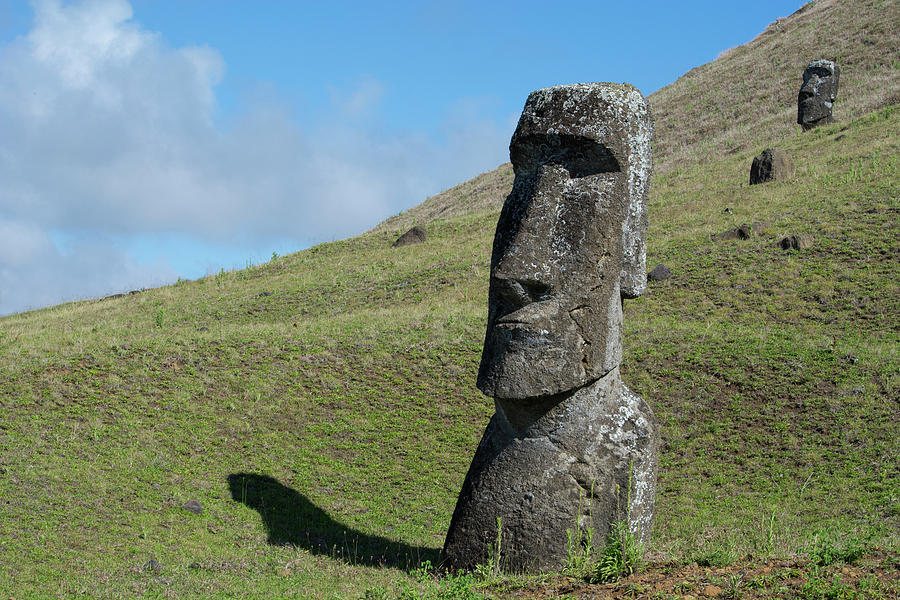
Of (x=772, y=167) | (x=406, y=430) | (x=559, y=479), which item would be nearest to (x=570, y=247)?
(x=559, y=479)

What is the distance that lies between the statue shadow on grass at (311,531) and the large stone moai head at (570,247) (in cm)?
257

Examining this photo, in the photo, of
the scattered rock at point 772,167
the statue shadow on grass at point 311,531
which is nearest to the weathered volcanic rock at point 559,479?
the statue shadow on grass at point 311,531

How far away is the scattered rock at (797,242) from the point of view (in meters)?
22.9

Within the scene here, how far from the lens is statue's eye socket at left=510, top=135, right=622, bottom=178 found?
895cm

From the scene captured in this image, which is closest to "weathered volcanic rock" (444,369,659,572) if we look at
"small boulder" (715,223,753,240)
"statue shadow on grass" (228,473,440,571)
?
"statue shadow on grass" (228,473,440,571)

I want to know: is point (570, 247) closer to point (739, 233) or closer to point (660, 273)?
point (660, 273)

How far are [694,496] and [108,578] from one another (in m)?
7.85

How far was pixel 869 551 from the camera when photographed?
264 inches

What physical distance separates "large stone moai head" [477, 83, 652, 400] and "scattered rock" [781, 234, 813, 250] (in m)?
15.2

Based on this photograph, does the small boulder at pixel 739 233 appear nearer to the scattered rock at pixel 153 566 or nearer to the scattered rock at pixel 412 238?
the scattered rock at pixel 412 238

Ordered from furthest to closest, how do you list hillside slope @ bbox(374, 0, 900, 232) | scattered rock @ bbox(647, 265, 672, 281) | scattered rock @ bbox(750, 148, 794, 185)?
hillside slope @ bbox(374, 0, 900, 232), scattered rock @ bbox(750, 148, 794, 185), scattered rock @ bbox(647, 265, 672, 281)

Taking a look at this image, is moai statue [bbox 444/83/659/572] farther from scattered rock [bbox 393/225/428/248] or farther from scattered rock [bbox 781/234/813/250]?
scattered rock [bbox 393/225/428/248]

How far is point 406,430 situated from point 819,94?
99.5 feet

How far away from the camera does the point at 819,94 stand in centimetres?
3928
